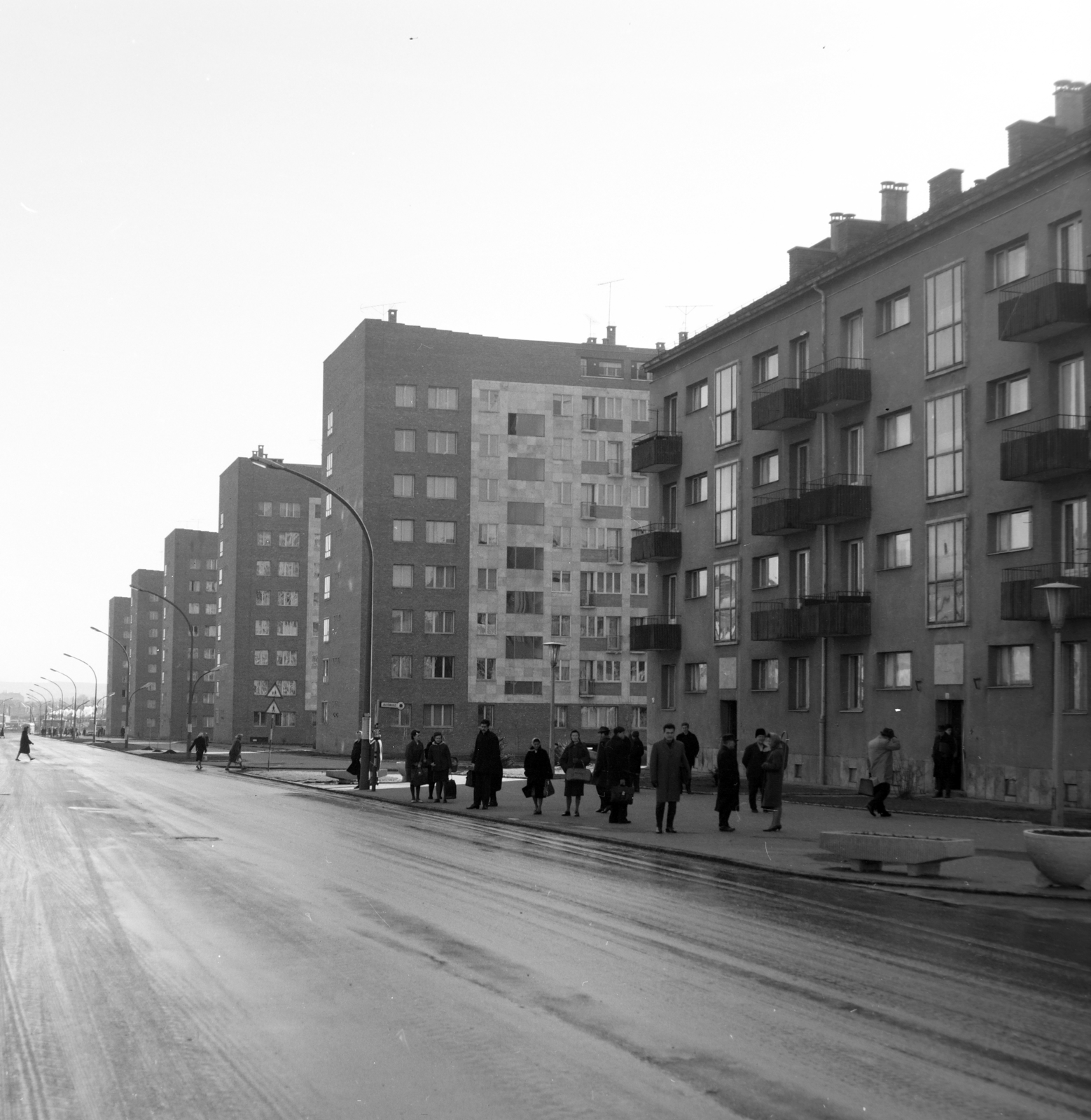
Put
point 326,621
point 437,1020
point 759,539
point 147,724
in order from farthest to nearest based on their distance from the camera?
1. point 147,724
2. point 326,621
3. point 759,539
4. point 437,1020

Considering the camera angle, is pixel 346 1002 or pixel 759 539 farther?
pixel 759 539

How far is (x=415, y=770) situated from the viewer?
103 feet

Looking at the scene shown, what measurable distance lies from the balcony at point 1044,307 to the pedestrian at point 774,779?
13.3 meters

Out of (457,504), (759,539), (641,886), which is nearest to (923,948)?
(641,886)

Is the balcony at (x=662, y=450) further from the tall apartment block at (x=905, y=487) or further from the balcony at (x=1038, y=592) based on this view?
the balcony at (x=1038, y=592)

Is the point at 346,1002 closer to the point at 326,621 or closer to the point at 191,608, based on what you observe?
the point at 326,621

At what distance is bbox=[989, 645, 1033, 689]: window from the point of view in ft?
106

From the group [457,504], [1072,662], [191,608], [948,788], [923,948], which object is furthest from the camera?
[191,608]

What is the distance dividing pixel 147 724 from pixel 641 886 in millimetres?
181438

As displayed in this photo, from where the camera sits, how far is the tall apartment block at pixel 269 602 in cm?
12219

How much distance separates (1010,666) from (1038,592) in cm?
278

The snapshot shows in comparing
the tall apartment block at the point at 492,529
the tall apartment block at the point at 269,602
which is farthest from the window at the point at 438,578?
the tall apartment block at the point at 269,602

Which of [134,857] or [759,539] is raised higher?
[759,539]

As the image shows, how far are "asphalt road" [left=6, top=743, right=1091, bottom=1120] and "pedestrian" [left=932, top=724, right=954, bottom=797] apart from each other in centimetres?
1894
